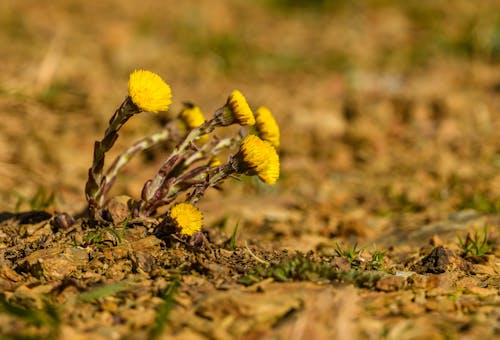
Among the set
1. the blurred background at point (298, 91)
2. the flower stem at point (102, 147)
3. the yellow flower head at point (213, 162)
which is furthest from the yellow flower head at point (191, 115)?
the blurred background at point (298, 91)

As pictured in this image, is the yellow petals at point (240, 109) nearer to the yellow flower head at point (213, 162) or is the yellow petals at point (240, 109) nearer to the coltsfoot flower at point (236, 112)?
the coltsfoot flower at point (236, 112)

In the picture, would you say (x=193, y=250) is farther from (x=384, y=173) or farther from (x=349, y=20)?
(x=349, y=20)

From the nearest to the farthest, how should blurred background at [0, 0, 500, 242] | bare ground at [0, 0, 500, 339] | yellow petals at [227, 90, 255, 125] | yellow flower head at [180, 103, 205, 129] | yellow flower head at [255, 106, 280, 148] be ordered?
bare ground at [0, 0, 500, 339], yellow petals at [227, 90, 255, 125], yellow flower head at [255, 106, 280, 148], yellow flower head at [180, 103, 205, 129], blurred background at [0, 0, 500, 242]

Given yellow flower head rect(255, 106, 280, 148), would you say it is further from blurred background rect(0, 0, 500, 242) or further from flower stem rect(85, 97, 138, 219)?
blurred background rect(0, 0, 500, 242)

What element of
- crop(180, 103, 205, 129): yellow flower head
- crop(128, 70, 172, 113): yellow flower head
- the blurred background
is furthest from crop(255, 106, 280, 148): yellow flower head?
the blurred background

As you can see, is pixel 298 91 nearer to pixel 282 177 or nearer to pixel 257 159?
pixel 282 177

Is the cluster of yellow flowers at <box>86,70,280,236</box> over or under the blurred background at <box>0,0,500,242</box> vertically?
under

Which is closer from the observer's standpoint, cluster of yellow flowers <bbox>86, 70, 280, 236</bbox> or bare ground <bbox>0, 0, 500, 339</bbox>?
bare ground <bbox>0, 0, 500, 339</bbox>
